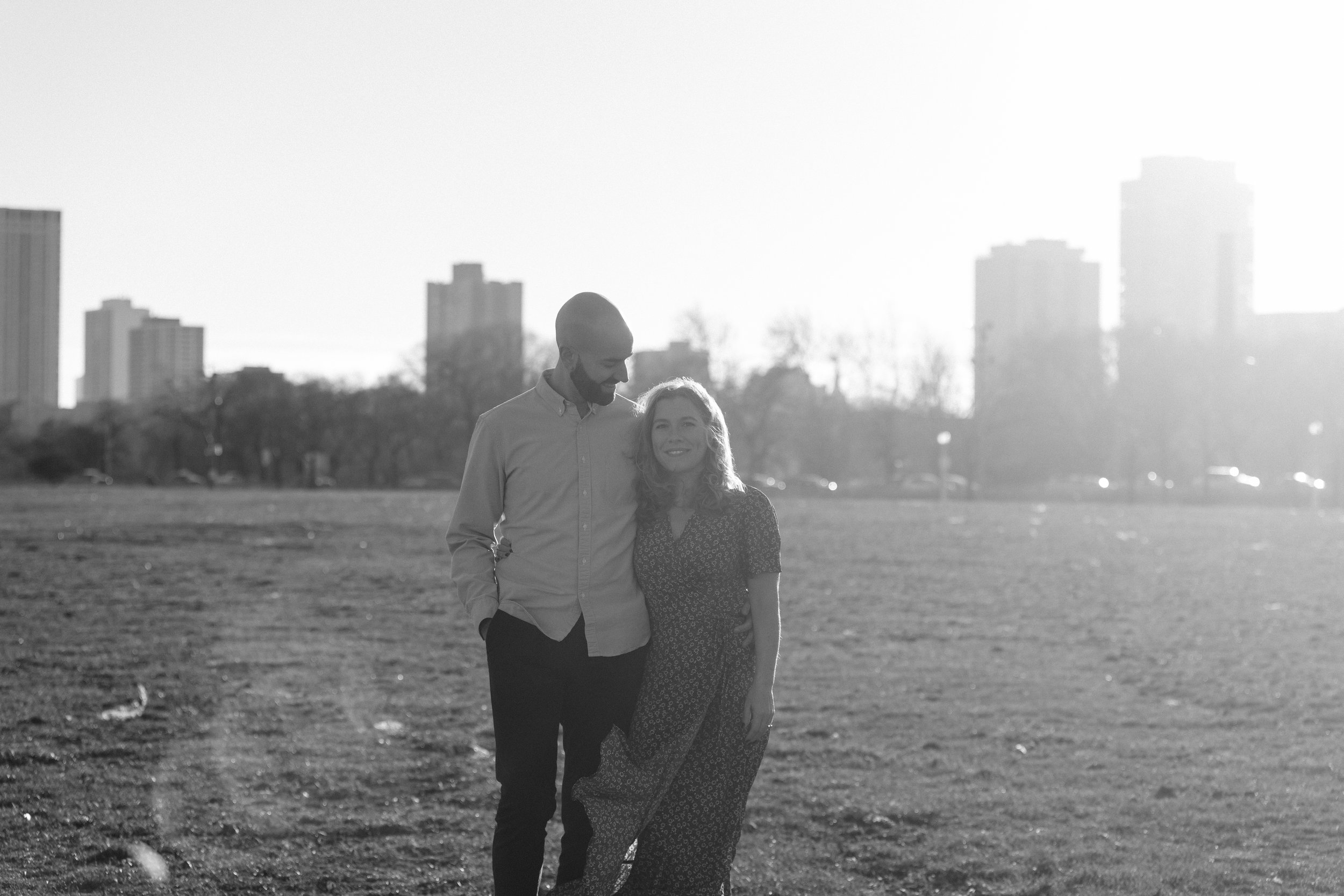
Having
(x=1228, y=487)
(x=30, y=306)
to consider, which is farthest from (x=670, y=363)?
(x=30, y=306)

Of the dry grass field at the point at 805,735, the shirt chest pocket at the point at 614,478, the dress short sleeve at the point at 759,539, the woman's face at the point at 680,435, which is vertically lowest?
the dry grass field at the point at 805,735

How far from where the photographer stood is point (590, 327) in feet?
12.9

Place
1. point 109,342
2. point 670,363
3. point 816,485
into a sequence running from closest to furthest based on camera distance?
point 670,363 < point 816,485 < point 109,342

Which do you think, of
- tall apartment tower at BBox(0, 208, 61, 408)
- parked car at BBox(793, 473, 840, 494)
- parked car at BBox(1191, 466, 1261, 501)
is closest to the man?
parked car at BBox(1191, 466, 1261, 501)

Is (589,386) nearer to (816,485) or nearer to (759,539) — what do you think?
(759,539)

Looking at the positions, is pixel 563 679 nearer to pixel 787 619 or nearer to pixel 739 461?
pixel 787 619

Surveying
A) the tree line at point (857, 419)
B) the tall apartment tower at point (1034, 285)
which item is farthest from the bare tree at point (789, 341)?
the tall apartment tower at point (1034, 285)

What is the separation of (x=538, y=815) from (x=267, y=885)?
138 centimetres

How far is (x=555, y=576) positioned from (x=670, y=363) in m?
64.2

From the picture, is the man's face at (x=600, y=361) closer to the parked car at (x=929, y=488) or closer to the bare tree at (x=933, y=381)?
the parked car at (x=929, y=488)

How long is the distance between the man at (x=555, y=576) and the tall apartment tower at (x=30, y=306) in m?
67.0

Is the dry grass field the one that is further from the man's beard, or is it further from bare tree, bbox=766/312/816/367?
bare tree, bbox=766/312/816/367

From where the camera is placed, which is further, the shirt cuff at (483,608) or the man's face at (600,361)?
the man's face at (600,361)

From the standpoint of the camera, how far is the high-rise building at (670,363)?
208 feet
